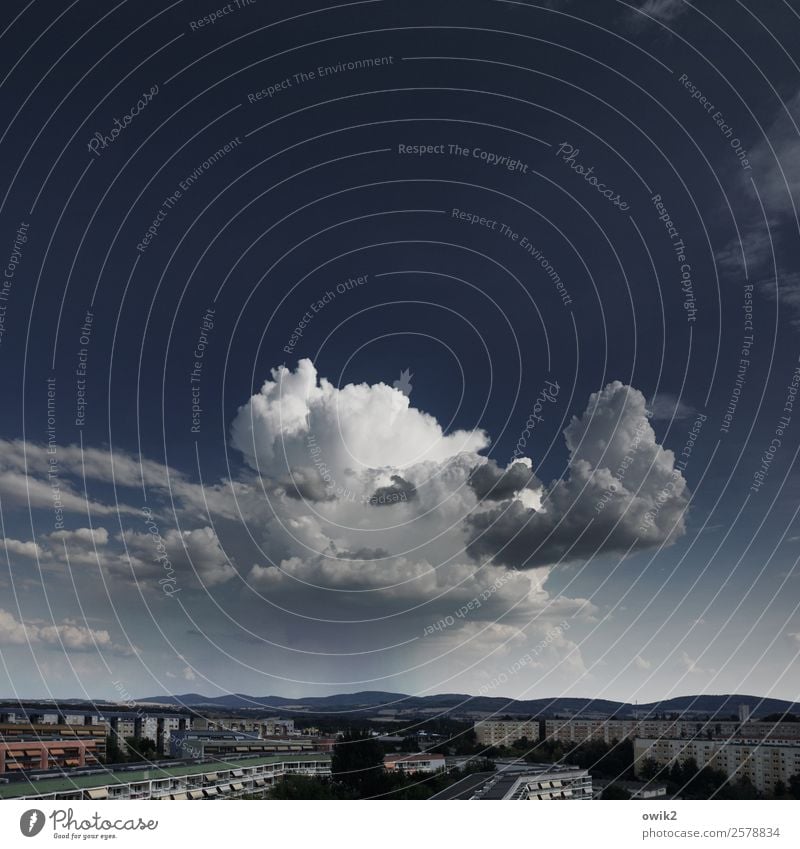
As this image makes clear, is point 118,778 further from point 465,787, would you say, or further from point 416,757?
point 416,757

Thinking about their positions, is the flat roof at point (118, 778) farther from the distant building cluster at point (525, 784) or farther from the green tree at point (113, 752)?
the green tree at point (113, 752)

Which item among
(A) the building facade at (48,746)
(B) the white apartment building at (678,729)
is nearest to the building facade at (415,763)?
(B) the white apartment building at (678,729)

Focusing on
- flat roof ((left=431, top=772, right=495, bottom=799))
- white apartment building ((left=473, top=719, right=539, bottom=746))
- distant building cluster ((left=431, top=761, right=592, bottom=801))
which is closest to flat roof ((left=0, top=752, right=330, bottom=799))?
flat roof ((left=431, top=772, right=495, bottom=799))

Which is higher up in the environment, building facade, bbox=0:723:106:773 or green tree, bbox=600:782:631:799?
building facade, bbox=0:723:106:773

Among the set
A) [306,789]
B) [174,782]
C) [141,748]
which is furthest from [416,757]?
[141,748]

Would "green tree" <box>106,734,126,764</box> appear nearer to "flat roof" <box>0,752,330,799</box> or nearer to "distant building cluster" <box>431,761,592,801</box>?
"flat roof" <box>0,752,330,799</box>
